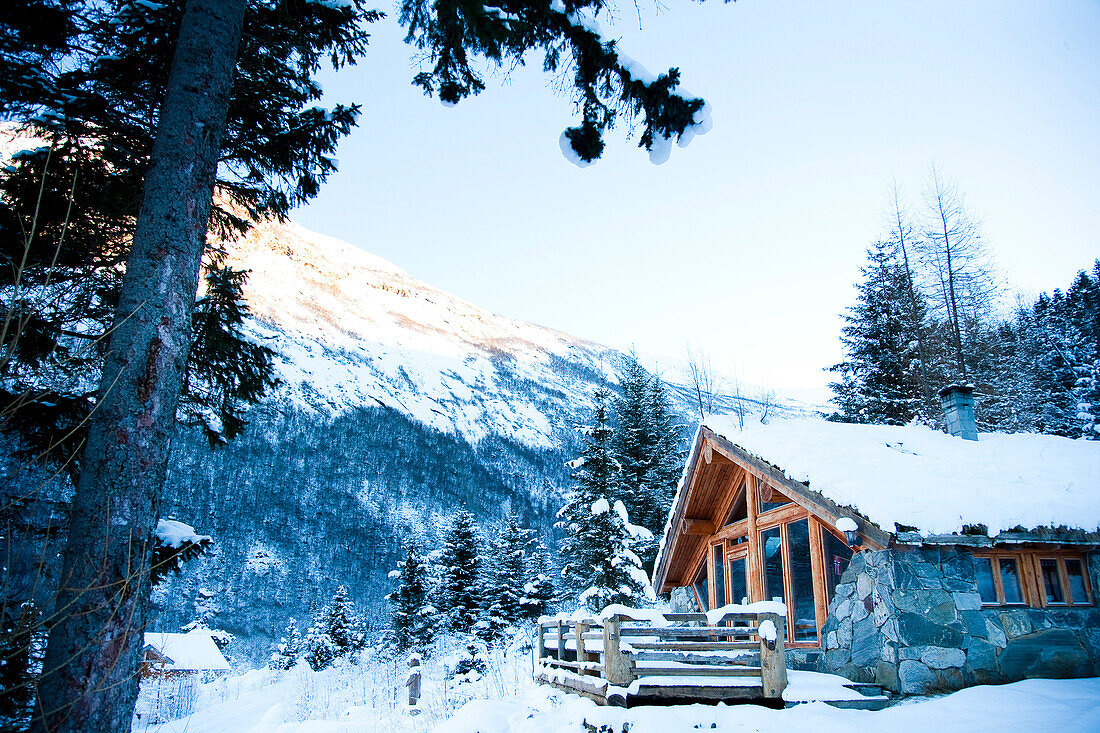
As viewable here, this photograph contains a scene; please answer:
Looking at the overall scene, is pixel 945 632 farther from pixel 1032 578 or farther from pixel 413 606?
pixel 413 606

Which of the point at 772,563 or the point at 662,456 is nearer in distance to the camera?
the point at 772,563

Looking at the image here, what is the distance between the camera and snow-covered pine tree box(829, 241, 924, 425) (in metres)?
20.8

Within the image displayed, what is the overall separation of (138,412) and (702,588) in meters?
12.2

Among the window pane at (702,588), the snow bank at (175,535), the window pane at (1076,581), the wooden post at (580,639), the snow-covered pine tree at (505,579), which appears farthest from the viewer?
the snow-covered pine tree at (505,579)

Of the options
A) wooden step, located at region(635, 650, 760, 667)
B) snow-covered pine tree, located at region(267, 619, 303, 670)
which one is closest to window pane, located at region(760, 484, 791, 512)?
wooden step, located at region(635, 650, 760, 667)

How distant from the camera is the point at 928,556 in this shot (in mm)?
7820

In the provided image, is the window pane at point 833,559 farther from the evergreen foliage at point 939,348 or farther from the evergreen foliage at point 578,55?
the evergreen foliage at point 939,348

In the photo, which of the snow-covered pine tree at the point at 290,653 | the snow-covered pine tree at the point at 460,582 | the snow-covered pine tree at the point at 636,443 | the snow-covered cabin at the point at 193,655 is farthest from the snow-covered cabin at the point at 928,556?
the snow-covered cabin at the point at 193,655

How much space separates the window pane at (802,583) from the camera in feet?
31.4

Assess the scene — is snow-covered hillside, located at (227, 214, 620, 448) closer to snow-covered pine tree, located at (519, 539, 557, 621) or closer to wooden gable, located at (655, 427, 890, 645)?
snow-covered pine tree, located at (519, 539, 557, 621)

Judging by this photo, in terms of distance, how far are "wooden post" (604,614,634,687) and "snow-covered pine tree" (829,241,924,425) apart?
54.6 ft

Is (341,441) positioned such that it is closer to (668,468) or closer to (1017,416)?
(668,468)

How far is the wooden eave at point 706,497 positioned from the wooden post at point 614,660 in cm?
323

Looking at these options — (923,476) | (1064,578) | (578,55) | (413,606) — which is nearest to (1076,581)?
(1064,578)
